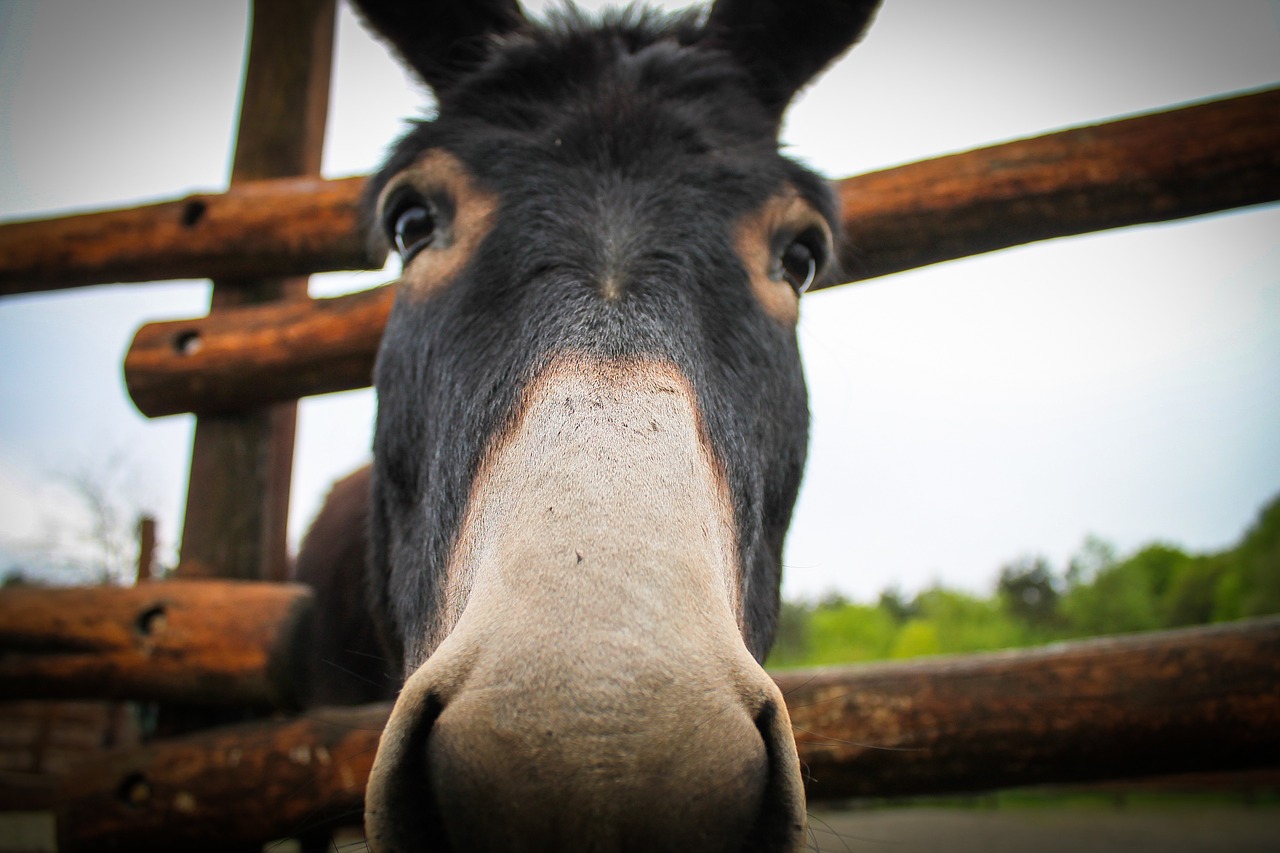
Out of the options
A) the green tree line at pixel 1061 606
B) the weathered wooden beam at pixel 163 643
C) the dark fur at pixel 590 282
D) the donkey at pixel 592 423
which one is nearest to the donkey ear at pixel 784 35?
the donkey at pixel 592 423

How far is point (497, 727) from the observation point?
668 mm

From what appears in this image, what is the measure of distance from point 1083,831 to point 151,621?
13.2 metres

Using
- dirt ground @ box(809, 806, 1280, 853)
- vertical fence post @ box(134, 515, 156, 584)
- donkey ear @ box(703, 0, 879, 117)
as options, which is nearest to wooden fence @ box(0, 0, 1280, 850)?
donkey ear @ box(703, 0, 879, 117)

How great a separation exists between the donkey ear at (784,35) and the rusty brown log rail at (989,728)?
5.89 ft

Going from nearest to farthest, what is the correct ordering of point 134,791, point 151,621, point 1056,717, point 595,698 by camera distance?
1. point 595,698
2. point 1056,717
3. point 134,791
4. point 151,621

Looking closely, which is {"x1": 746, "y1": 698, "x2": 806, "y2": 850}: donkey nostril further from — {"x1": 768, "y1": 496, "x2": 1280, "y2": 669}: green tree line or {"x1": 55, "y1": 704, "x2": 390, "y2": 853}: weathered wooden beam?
{"x1": 768, "y1": 496, "x2": 1280, "y2": 669}: green tree line

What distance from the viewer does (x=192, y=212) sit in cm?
274

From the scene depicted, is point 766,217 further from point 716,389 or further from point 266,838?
point 266,838

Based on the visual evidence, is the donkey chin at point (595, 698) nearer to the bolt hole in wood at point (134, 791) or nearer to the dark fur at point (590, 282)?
the dark fur at point (590, 282)

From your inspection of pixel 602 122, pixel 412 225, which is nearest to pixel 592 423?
pixel 602 122

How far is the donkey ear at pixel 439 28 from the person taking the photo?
6.86 ft

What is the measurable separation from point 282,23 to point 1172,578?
91.2 ft

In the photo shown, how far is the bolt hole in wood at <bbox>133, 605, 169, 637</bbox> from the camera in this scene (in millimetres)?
2162

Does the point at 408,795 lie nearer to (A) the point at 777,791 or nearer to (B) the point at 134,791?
(A) the point at 777,791
